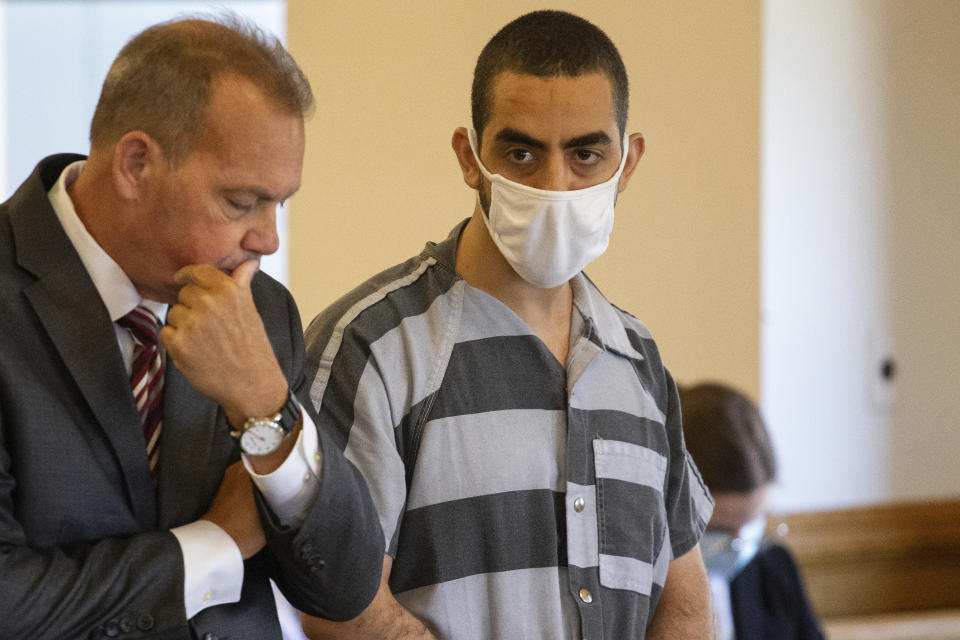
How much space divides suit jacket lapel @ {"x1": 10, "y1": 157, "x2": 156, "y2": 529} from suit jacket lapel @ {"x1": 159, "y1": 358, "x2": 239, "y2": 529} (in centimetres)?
3

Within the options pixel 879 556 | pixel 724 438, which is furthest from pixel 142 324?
pixel 879 556

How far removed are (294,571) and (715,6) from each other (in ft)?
6.19

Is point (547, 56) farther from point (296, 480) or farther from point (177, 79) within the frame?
point (296, 480)

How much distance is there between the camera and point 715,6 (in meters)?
2.78

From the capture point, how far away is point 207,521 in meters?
1.41

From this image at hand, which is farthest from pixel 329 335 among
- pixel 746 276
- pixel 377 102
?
pixel 746 276

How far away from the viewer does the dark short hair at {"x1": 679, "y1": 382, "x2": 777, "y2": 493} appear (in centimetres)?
282

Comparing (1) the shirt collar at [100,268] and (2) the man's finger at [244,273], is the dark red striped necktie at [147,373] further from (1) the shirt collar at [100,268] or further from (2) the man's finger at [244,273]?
(2) the man's finger at [244,273]

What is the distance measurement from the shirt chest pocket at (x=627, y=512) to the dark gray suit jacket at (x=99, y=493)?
1.42 ft

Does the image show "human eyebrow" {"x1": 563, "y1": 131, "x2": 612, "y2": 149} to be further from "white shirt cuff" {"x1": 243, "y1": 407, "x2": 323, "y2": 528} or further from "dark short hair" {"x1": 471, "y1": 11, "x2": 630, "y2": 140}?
"white shirt cuff" {"x1": 243, "y1": 407, "x2": 323, "y2": 528}

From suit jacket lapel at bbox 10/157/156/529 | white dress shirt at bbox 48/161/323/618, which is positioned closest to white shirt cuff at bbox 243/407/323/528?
white dress shirt at bbox 48/161/323/618

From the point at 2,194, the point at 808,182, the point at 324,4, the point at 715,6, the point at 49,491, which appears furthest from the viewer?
the point at 2,194

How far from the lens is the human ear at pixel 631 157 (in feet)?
6.04

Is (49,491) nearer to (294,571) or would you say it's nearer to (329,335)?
(294,571)
